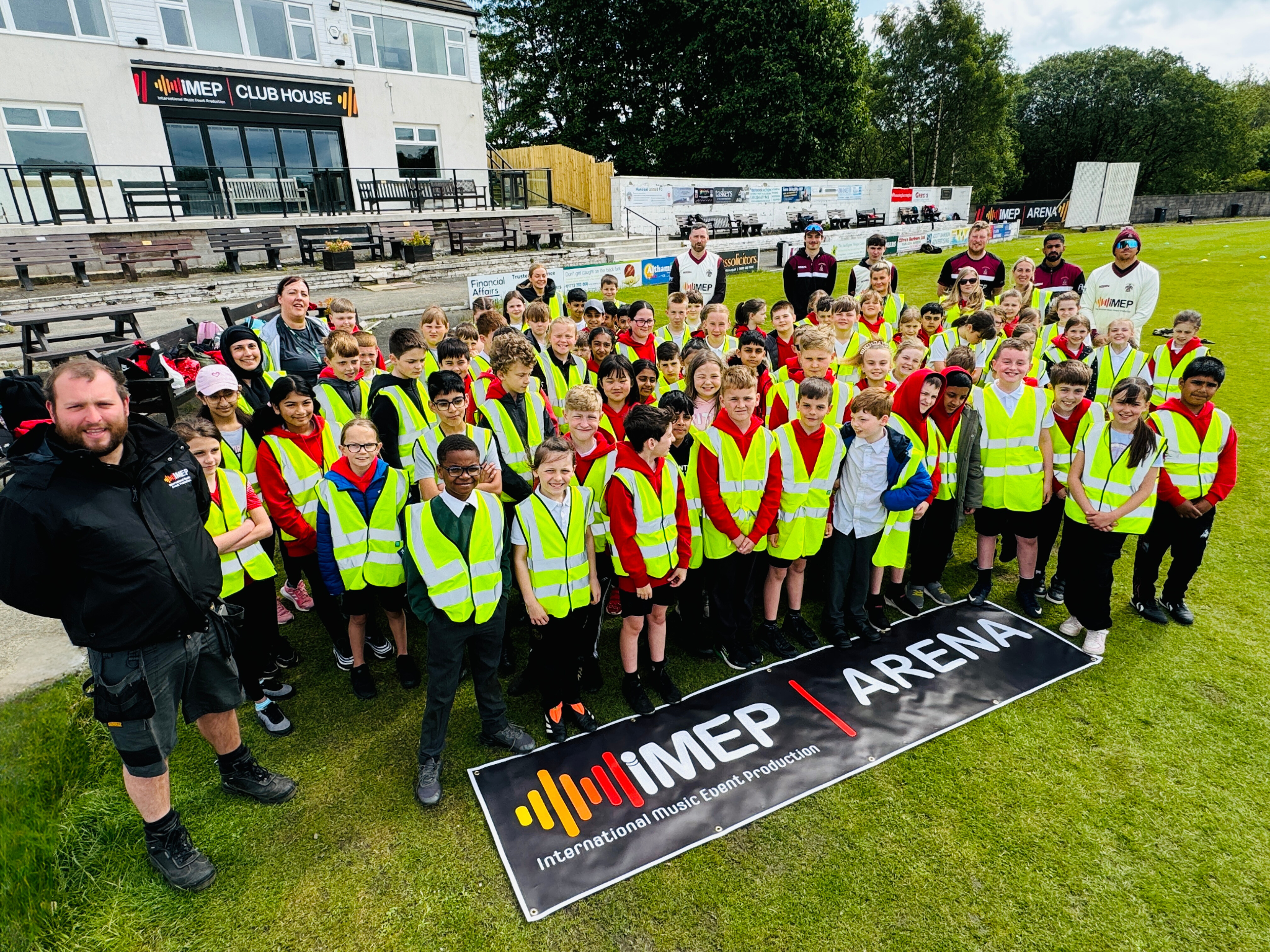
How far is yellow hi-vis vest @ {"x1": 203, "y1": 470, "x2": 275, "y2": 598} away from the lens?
12.1ft

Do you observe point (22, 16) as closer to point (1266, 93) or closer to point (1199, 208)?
point (1199, 208)

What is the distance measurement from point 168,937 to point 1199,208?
65.4 meters

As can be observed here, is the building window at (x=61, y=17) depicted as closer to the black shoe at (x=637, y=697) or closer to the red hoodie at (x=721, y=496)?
the red hoodie at (x=721, y=496)

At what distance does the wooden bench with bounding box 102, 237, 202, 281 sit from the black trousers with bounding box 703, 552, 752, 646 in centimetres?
1869

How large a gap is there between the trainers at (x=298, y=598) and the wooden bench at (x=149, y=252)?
15.9m

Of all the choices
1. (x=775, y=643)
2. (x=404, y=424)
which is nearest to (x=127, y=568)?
(x=404, y=424)

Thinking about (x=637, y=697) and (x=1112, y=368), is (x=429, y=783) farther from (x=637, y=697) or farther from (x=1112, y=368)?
(x=1112, y=368)

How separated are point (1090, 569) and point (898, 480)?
1.59 meters

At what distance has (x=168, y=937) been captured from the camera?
9.37 feet

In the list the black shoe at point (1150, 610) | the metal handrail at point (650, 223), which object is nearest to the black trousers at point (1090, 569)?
the black shoe at point (1150, 610)

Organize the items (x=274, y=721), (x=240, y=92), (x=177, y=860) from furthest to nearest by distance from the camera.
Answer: (x=240, y=92) < (x=274, y=721) < (x=177, y=860)

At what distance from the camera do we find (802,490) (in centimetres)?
426

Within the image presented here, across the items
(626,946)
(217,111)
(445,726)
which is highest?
(217,111)

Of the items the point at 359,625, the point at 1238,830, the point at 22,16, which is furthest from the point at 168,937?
the point at 22,16
